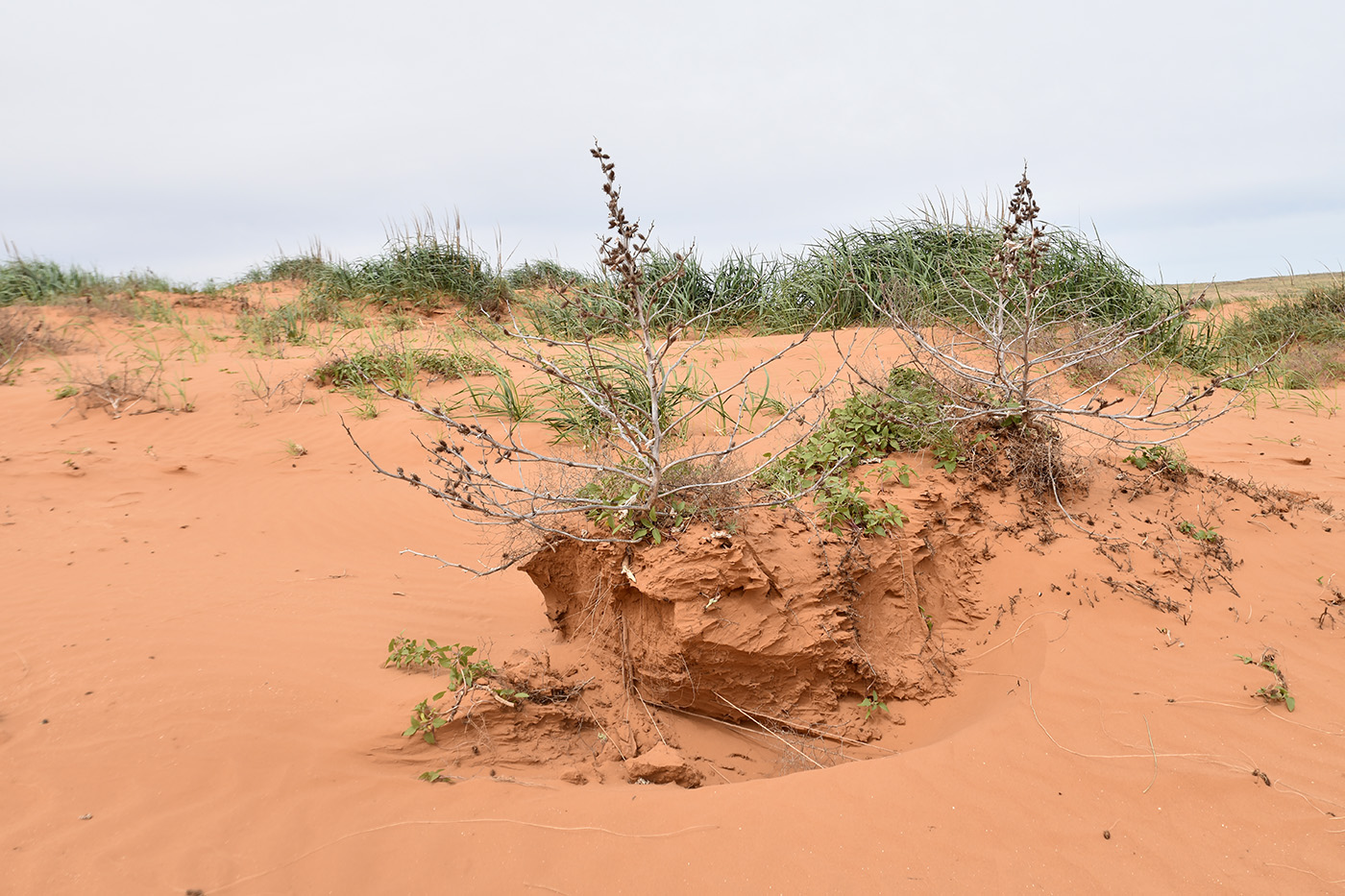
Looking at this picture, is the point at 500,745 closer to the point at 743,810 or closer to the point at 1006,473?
the point at 743,810

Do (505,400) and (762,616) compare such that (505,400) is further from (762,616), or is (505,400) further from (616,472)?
(762,616)

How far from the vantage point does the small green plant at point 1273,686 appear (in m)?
2.56

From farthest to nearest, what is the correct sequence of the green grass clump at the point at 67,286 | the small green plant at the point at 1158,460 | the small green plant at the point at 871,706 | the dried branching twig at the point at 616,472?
the green grass clump at the point at 67,286 → the small green plant at the point at 1158,460 → the small green plant at the point at 871,706 → the dried branching twig at the point at 616,472

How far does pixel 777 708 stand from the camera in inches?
118

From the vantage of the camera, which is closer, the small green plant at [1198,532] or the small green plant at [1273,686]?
the small green plant at [1273,686]

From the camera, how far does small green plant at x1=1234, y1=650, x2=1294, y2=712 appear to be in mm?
2562

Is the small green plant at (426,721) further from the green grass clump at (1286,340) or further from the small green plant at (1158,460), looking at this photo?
the green grass clump at (1286,340)

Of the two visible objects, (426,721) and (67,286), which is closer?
(426,721)

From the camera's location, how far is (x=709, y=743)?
3.02 metres

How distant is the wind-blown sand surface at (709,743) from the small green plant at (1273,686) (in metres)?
0.03

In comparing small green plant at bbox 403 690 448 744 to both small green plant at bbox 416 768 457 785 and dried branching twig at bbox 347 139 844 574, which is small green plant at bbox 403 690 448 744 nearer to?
small green plant at bbox 416 768 457 785

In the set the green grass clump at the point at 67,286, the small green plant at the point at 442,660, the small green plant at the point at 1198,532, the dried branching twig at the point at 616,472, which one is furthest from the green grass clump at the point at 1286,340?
the green grass clump at the point at 67,286

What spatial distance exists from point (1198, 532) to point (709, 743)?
2590 millimetres

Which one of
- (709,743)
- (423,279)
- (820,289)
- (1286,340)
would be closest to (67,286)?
(423,279)
